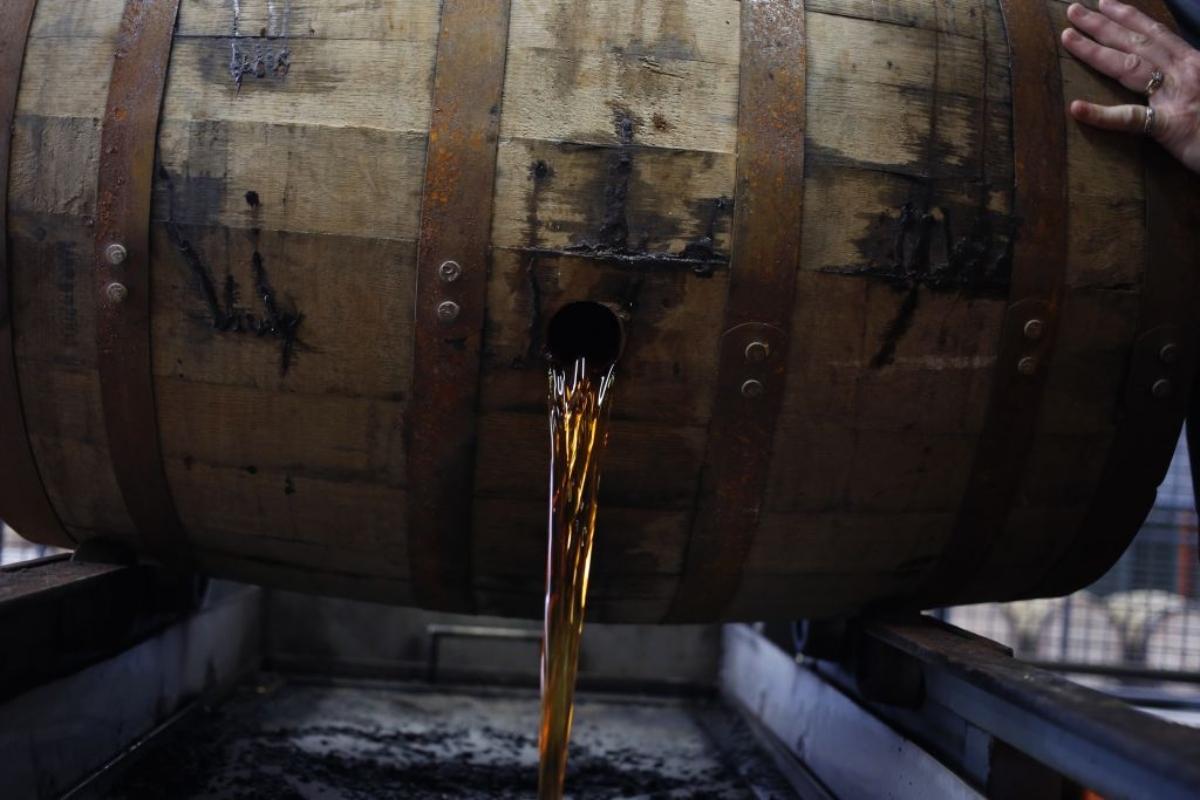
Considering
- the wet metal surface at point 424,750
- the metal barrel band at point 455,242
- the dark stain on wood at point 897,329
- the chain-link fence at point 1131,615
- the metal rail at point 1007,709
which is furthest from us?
the chain-link fence at point 1131,615

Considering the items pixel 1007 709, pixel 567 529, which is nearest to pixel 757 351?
pixel 567 529

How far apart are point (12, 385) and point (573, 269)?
112cm

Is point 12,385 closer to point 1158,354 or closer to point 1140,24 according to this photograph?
point 1158,354

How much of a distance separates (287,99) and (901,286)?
1.16m

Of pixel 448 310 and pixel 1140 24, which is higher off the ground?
pixel 1140 24

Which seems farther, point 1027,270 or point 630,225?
point 1027,270

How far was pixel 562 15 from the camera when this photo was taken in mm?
1947

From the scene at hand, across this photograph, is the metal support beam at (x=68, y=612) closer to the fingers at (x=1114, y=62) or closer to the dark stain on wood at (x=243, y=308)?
the dark stain on wood at (x=243, y=308)

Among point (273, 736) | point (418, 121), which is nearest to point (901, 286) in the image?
point (418, 121)

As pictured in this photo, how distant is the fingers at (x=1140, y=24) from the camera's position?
212cm

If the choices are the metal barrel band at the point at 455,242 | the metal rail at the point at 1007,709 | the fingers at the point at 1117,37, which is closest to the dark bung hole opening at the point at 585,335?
the metal barrel band at the point at 455,242

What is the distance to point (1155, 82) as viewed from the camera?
2092 mm

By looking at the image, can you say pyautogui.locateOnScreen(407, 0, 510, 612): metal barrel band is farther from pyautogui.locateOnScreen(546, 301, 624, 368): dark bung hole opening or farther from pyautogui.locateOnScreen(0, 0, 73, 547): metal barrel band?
pyautogui.locateOnScreen(0, 0, 73, 547): metal barrel band

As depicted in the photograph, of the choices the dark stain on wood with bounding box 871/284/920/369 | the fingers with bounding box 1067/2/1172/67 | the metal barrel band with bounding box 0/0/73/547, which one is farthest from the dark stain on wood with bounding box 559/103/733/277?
the metal barrel band with bounding box 0/0/73/547
